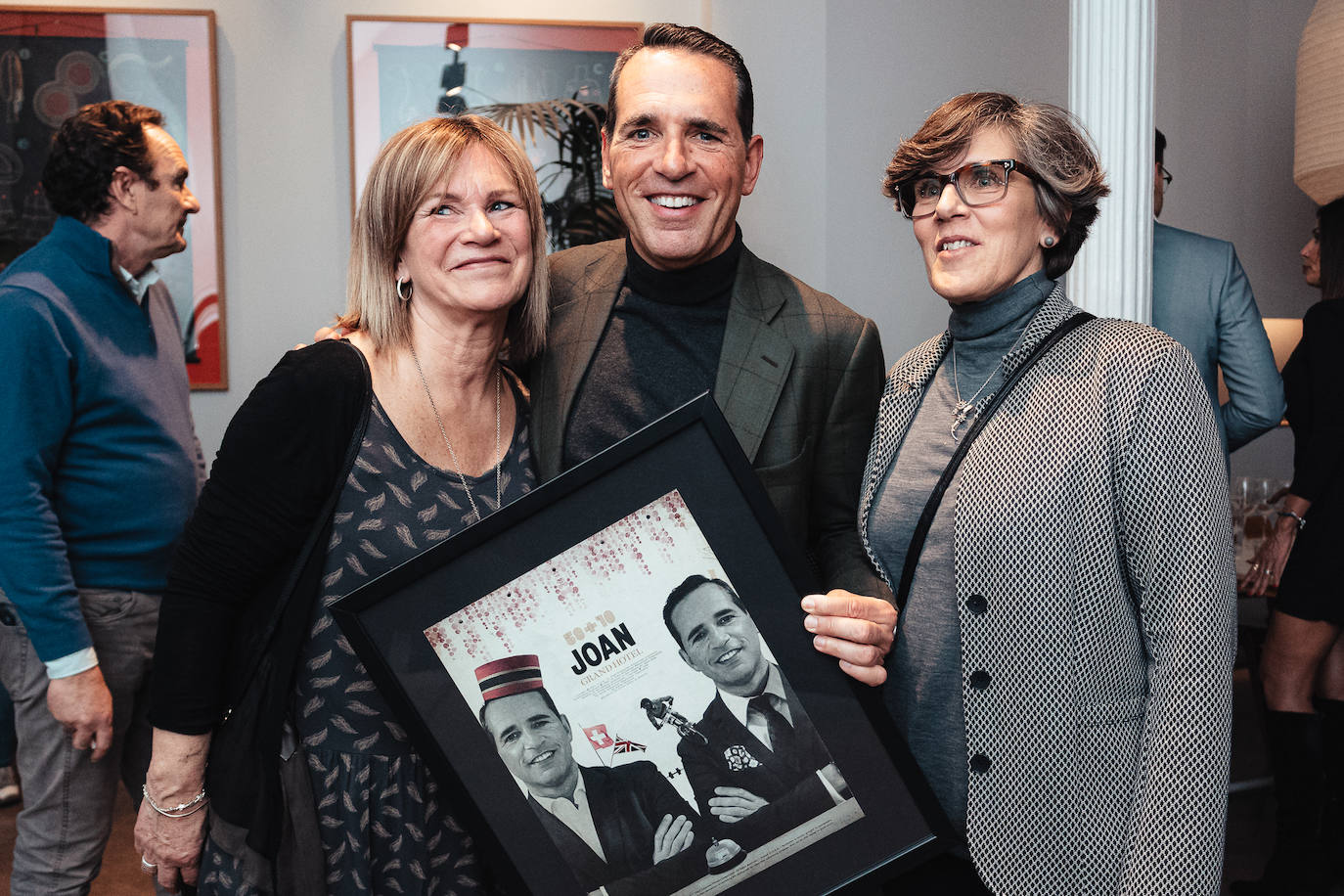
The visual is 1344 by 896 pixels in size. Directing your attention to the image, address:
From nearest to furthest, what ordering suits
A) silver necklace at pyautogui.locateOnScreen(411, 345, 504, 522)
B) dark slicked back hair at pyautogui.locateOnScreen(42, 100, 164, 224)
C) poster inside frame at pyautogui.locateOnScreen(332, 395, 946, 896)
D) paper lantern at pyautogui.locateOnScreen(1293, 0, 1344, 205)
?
poster inside frame at pyautogui.locateOnScreen(332, 395, 946, 896)
silver necklace at pyautogui.locateOnScreen(411, 345, 504, 522)
dark slicked back hair at pyautogui.locateOnScreen(42, 100, 164, 224)
paper lantern at pyautogui.locateOnScreen(1293, 0, 1344, 205)

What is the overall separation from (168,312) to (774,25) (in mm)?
2148

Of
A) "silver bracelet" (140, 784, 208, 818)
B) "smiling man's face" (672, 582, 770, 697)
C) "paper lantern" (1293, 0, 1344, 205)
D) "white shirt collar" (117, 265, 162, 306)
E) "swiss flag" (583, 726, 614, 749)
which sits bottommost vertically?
"silver bracelet" (140, 784, 208, 818)

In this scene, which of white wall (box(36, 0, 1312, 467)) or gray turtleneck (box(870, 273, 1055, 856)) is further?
white wall (box(36, 0, 1312, 467))

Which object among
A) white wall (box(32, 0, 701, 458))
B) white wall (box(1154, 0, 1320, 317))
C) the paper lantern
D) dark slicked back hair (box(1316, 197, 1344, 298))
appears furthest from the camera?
white wall (box(1154, 0, 1320, 317))

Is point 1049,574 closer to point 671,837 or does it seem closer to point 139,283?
point 671,837

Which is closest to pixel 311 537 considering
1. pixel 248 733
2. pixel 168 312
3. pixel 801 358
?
pixel 248 733

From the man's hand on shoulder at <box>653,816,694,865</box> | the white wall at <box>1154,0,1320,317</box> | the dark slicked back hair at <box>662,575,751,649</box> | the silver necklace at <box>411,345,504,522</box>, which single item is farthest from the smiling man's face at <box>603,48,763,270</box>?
the white wall at <box>1154,0,1320,317</box>

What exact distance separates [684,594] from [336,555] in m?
0.48

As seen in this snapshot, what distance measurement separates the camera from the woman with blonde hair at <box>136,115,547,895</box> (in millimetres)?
1330

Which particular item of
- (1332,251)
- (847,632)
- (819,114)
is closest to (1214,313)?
(1332,251)

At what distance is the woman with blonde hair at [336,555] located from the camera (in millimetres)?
1330

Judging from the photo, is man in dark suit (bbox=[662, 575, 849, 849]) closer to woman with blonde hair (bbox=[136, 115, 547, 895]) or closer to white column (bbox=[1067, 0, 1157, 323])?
woman with blonde hair (bbox=[136, 115, 547, 895])

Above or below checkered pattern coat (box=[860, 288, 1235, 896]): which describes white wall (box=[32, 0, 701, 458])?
above

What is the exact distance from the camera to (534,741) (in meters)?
1.23
